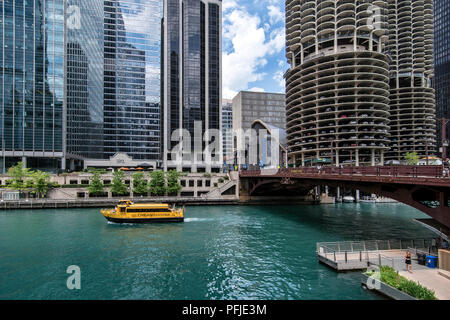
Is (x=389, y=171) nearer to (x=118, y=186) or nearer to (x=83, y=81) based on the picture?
(x=118, y=186)

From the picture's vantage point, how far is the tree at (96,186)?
78312mm

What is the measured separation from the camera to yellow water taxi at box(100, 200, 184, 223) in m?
49.0

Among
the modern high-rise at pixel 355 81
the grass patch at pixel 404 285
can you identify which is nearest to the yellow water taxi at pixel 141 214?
the grass patch at pixel 404 285

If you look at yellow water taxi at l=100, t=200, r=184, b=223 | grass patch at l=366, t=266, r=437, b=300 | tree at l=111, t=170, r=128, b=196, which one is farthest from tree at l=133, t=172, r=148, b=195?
grass patch at l=366, t=266, r=437, b=300

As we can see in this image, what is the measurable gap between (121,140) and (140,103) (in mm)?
21692

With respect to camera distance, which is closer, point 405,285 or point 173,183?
point 405,285

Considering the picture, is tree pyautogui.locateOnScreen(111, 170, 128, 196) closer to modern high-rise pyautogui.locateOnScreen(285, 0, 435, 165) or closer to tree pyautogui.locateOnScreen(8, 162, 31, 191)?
tree pyautogui.locateOnScreen(8, 162, 31, 191)

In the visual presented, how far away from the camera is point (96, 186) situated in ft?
258

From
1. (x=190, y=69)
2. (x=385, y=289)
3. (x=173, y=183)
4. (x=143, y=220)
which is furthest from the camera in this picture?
(x=190, y=69)

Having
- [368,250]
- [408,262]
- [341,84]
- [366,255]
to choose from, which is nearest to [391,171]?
[368,250]

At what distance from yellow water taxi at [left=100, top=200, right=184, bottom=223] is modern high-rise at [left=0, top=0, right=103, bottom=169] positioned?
2987 inches

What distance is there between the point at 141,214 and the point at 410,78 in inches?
5583

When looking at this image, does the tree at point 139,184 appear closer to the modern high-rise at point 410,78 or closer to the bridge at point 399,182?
the bridge at point 399,182

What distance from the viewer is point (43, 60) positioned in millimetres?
108438
